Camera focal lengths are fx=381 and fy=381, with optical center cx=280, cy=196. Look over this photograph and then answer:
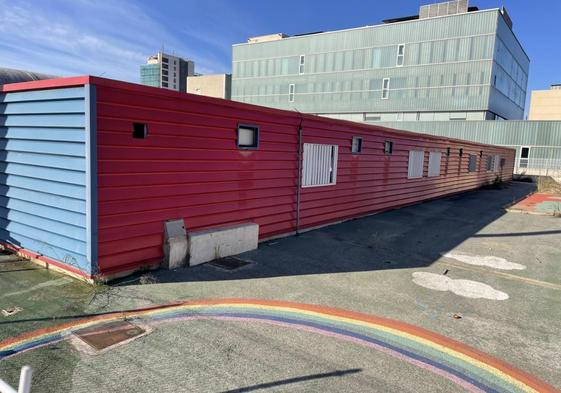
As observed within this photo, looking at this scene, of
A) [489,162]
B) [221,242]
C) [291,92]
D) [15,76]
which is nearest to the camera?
[221,242]

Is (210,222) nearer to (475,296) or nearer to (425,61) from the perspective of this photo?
(475,296)

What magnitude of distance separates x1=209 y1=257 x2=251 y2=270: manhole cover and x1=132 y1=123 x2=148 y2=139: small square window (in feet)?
8.02

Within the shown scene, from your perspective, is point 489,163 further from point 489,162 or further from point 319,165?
point 319,165

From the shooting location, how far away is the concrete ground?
3395 mm

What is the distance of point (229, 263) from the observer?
6.73 m

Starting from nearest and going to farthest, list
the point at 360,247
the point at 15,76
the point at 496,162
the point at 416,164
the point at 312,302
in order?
the point at 312,302 → the point at 15,76 → the point at 360,247 → the point at 416,164 → the point at 496,162

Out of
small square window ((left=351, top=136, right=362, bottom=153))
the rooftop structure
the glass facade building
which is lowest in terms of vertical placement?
small square window ((left=351, top=136, right=362, bottom=153))

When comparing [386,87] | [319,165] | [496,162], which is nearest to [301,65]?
[386,87]

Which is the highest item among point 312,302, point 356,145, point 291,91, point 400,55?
point 400,55

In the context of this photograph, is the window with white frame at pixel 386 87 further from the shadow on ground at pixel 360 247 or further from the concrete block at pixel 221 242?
the concrete block at pixel 221 242

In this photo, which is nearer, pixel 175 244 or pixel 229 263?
pixel 175 244

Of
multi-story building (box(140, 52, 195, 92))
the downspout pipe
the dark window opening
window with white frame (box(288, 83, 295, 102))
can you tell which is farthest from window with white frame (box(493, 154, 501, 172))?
multi-story building (box(140, 52, 195, 92))

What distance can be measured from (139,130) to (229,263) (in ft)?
8.83

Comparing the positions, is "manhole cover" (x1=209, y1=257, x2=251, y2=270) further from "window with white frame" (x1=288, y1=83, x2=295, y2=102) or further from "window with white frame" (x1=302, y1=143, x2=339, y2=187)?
"window with white frame" (x1=288, y1=83, x2=295, y2=102)
